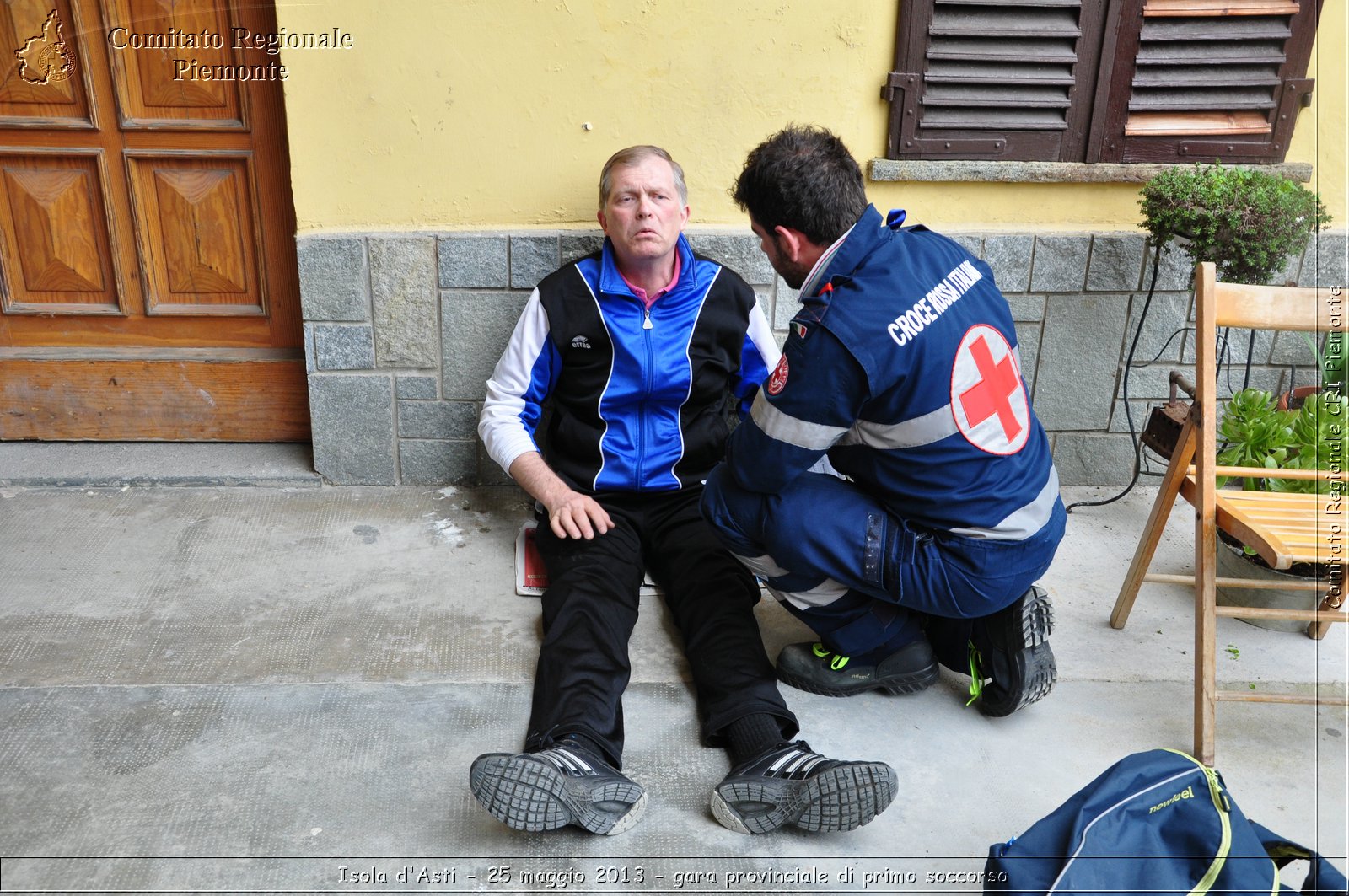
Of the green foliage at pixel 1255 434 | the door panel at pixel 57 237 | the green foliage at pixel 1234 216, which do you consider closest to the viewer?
the green foliage at pixel 1255 434

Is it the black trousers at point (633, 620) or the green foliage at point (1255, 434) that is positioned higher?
the green foliage at point (1255, 434)

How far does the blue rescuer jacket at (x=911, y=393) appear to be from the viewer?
86.2 inches

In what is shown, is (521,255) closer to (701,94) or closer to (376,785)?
(701,94)

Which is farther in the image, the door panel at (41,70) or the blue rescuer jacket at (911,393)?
the door panel at (41,70)

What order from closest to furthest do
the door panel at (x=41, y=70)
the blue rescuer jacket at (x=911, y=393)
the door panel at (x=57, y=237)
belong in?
the blue rescuer jacket at (x=911, y=393)
the door panel at (x=41, y=70)
the door panel at (x=57, y=237)

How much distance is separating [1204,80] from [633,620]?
2.50m

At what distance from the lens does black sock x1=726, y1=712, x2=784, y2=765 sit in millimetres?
2295

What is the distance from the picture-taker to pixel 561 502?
2.84 metres

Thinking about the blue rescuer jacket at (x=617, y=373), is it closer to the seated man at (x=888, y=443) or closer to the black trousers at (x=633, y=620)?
the black trousers at (x=633, y=620)

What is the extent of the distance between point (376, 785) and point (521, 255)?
5.79 ft

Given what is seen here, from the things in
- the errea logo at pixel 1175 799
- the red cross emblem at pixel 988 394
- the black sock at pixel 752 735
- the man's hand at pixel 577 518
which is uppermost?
the red cross emblem at pixel 988 394

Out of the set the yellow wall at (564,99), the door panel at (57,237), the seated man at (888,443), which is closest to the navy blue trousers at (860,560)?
the seated man at (888,443)

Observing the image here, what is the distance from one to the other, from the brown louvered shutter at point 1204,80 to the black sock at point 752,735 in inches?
87.4

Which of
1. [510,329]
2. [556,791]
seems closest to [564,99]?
[510,329]
